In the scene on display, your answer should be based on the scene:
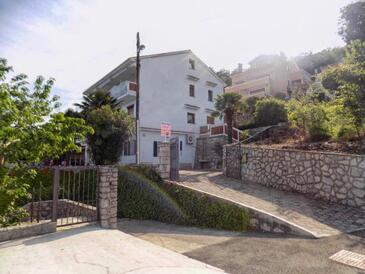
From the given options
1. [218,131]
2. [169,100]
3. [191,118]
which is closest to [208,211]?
[218,131]

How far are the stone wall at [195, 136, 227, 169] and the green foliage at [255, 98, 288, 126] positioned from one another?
421 centimetres

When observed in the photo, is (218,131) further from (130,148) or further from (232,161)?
(232,161)

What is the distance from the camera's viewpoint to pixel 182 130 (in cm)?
2575

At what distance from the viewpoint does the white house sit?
23484 millimetres

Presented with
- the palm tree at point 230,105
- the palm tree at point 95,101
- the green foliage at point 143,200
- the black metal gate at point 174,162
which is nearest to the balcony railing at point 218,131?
the palm tree at point 230,105

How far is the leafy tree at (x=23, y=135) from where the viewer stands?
6.62m

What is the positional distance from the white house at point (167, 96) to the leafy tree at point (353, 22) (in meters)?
12.6

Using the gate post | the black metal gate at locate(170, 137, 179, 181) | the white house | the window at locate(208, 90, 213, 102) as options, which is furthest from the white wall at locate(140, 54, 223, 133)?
the gate post

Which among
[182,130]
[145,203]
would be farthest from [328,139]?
[182,130]

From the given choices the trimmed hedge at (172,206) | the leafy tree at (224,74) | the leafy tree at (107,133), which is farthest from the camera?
the leafy tree at (224,74)

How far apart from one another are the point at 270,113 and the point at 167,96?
918cm

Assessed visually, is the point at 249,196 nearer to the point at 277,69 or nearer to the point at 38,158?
the point at 38,158

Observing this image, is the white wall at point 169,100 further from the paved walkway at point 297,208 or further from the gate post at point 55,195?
the gate post at point 55,195

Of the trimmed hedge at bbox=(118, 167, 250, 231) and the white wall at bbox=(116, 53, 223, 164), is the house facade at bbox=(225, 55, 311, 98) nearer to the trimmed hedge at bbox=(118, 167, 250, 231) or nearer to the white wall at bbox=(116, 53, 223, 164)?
the white wall at bbox=(116, 53, 223, 164)
